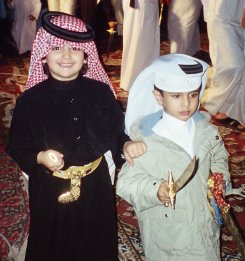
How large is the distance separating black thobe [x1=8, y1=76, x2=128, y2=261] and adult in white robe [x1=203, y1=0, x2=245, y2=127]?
2.65m

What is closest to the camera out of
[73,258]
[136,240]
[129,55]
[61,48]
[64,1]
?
[61,48]

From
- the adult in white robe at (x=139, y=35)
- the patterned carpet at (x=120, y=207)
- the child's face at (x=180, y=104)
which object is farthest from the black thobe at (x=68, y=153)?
the adult in white robe at (x=139, y=35)

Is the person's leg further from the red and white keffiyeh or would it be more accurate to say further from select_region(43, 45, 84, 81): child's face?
select_region(43, 45, 84, 81): child's face

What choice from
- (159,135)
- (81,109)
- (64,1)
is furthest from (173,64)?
(64,1)

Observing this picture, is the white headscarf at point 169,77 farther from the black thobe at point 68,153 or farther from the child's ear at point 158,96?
the black thobe at point 68,153

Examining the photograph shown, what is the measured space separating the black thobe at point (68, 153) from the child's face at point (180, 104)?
382 millimetres

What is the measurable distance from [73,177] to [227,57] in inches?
118

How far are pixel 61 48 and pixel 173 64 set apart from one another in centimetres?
57

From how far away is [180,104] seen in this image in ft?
6.02

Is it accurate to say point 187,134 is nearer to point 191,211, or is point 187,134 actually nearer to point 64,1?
point 191,211

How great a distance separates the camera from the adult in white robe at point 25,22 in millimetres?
7977

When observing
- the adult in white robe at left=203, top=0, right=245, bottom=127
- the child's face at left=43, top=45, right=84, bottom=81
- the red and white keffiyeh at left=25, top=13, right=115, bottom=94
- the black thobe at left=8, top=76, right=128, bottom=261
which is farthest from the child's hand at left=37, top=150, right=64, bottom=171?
the adult in white robe at left=203, top=0, right=245, bottom=127

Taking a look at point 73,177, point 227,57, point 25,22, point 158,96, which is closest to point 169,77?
point 158,96

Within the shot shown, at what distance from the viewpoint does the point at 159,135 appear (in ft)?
6.15
